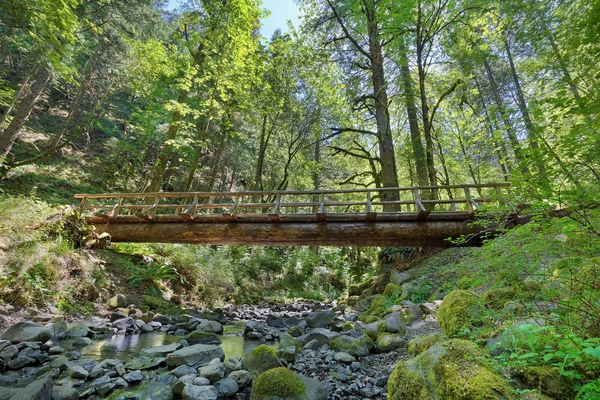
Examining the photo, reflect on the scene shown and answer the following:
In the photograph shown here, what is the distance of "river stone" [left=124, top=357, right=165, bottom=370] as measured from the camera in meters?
4.57

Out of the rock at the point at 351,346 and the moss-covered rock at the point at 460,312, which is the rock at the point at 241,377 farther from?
the moss-covered rock at the point at 460,312

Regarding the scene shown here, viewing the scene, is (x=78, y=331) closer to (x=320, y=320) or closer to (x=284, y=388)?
(x=284, y=388)

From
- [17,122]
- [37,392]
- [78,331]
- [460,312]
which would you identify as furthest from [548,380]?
[17,122]

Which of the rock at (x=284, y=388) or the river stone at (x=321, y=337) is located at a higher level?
the river stone at (x=321, y=337)

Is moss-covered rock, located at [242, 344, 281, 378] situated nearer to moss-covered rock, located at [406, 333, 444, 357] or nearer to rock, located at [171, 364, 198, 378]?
rock, located at [171, 364, 198, 378]

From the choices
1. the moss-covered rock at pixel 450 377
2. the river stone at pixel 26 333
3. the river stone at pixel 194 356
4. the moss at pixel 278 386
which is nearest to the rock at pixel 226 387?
the moss at pixel 278 386

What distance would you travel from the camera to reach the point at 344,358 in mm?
4844

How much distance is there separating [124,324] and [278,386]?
5.64 metres

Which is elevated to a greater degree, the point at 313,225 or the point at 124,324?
the point at 313,225

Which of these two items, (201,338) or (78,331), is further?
(201,338)

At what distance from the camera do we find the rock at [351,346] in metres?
5.09

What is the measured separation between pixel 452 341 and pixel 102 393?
4.39m

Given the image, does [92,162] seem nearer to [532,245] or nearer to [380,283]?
[380,283]

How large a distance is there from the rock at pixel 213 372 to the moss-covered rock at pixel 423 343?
278cm
